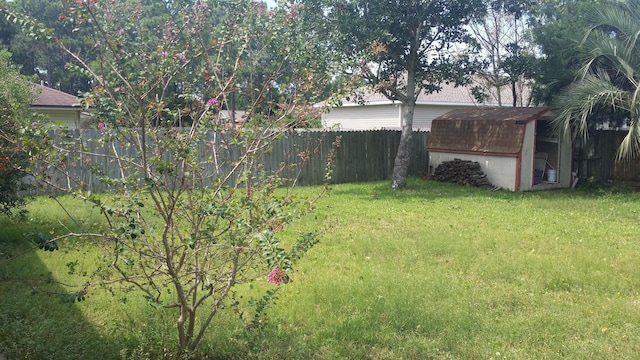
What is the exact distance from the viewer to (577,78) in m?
14.9

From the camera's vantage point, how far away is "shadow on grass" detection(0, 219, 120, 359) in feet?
13.8

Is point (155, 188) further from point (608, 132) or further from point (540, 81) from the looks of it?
point (608, 132)

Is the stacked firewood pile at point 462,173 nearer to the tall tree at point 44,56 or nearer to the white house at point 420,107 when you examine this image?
the white house at point 420,107

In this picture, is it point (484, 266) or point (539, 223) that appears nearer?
point (484, 266)

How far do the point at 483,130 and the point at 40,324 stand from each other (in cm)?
1354

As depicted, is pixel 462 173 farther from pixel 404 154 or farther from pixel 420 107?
pixel 420 107

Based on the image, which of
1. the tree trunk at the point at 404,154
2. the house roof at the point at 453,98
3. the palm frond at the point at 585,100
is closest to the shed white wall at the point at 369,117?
the house roof at the point at 453,98

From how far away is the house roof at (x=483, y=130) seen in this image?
15.0 m

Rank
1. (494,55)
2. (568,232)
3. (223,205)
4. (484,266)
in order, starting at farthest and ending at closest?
(494,55)
(568,232)
(484,266)
(223,205)

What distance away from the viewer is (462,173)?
16.1 meters

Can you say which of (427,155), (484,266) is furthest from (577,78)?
(484,266)

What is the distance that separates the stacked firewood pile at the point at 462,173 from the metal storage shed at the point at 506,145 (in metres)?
0.19

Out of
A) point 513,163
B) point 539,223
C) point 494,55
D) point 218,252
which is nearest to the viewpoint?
point 218,252

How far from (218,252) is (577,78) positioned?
1328cm
